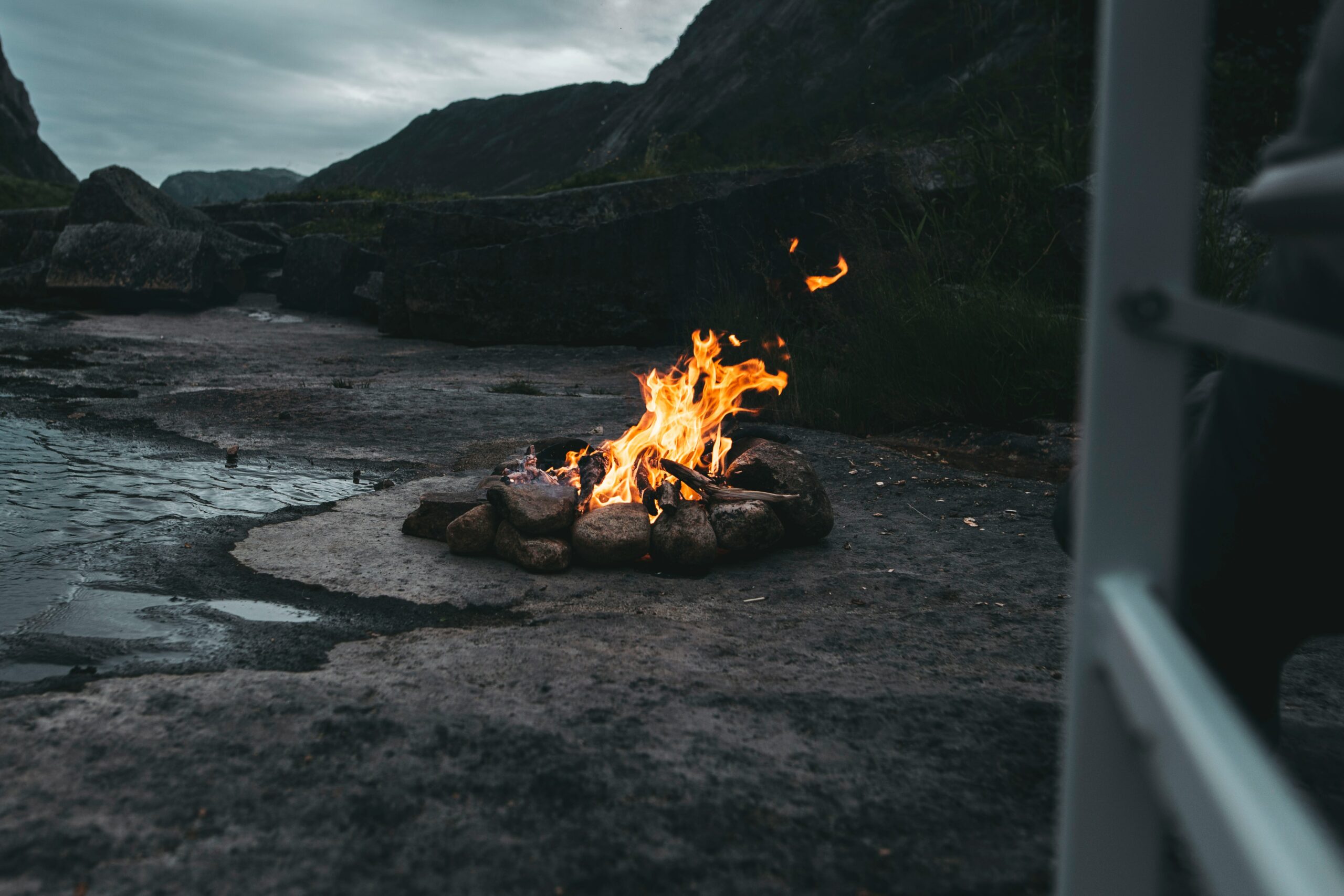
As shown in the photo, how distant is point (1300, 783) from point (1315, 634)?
0.65 meters

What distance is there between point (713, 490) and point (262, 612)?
1583mm

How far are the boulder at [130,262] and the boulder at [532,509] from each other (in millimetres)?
9108

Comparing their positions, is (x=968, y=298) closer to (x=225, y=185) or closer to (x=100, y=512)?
(x=100, y=512)

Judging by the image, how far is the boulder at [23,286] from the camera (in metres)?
10.2

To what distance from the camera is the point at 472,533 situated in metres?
3.08

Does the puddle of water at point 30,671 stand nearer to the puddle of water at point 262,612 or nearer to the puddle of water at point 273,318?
the puddle of water at point 262,612

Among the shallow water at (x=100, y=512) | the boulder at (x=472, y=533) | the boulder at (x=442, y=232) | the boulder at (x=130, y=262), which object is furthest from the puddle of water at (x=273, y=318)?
the boulder at (x=472, y=533)

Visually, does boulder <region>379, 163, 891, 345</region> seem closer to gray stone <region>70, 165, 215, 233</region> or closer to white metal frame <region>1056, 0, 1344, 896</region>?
gray stone <region>70, 165, 215, 233</region>

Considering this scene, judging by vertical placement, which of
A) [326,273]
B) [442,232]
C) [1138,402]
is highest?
[442,232]

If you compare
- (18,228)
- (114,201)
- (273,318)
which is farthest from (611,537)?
(18,228)

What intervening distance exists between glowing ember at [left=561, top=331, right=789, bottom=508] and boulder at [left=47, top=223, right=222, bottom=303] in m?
8.28

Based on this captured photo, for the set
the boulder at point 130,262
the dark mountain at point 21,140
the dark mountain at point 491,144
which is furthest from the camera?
the dark mountain at point 491,144

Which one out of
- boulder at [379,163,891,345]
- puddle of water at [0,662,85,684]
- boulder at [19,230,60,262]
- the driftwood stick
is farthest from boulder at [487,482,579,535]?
boulder at [19,230,60,262]

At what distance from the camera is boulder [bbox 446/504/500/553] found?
10.1 ft
